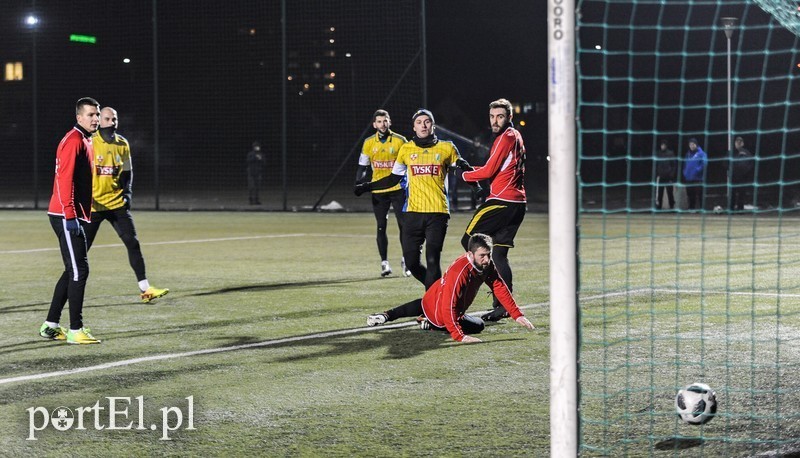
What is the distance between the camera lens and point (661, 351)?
826 cm

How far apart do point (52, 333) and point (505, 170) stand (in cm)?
401

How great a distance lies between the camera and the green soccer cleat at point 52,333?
902 centimetres

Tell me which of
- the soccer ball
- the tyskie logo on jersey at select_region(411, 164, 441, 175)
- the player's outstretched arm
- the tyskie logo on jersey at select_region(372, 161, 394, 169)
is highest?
the tyskie logo on jersey at select_region(411, 164, 441, 175)

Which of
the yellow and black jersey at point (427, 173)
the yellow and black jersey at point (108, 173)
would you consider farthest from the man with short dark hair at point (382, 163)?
the yellow and black jersey at point (108, 173)

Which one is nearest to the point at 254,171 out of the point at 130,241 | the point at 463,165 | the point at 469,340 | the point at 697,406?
the point at 130,241

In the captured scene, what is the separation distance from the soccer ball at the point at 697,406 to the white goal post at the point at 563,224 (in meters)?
1.46

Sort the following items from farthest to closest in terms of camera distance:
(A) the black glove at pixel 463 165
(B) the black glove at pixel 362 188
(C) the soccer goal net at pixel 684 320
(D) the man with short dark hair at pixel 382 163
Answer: (D) the man with short dark hair at pixel 382 163, (B) the black glove at pixel 362 188, (A) the black glove at pixel 463 165, (C) the soccer goal net at pixel 684 320

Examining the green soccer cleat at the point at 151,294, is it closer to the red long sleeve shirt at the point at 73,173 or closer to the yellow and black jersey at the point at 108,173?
the yellow and black jersey at the point at 108,173

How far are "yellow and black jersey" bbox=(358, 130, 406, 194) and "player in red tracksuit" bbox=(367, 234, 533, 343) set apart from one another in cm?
490

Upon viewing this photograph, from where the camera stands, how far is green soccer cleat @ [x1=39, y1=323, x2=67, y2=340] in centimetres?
902

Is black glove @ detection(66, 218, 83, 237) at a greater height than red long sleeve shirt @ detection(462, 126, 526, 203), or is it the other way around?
red long sleeve shirt @ detection(462, 126, 526, 203)

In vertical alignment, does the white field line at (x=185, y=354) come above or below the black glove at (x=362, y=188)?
below

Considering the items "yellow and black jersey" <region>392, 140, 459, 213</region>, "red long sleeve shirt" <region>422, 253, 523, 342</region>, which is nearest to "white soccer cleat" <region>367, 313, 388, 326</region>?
"red long sleeve shirt" <region>422, 253, 523, 342</region>

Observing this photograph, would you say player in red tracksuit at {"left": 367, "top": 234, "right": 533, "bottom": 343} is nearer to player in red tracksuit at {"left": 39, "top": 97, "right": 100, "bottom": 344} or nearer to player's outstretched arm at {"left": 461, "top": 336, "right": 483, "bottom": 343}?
player's outstretched arm at {"left": 461, "top": 336, "right": 483, "bottom": 343}
